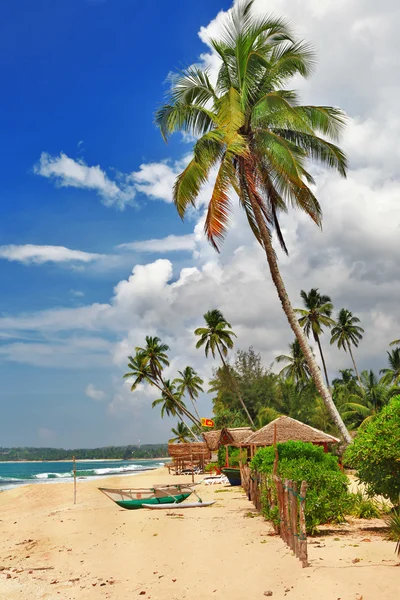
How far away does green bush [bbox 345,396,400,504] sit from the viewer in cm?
941

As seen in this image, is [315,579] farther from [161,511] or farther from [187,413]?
[187,413]

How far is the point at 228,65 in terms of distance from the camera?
711 inches

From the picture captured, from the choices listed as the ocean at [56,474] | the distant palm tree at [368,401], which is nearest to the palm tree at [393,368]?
the distant palm tree at [368,401]

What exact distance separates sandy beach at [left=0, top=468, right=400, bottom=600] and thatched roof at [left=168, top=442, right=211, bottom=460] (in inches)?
836

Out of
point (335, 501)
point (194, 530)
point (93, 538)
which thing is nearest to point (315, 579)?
point (335, 501)

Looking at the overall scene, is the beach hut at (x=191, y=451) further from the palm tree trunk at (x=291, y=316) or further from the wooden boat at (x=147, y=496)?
the palm tree trunk at (x=291, y=316)

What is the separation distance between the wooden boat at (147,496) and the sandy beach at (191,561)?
1.38 meters

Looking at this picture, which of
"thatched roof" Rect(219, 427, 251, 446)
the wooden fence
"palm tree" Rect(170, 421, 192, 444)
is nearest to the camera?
the wooden fence

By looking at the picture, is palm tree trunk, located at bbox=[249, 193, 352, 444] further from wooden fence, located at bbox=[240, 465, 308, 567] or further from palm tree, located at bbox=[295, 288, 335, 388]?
palm tree, located at bbox=[295, 288, 335, 388]

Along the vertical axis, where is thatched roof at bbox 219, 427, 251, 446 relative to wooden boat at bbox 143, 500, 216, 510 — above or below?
above

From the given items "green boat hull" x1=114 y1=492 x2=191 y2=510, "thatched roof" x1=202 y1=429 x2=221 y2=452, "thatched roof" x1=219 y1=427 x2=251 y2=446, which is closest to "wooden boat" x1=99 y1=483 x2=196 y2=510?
"green boat hull" x1=114 y1=492 x2=191 y2=510

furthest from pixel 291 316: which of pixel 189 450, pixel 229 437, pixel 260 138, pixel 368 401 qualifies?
pixel 368 401

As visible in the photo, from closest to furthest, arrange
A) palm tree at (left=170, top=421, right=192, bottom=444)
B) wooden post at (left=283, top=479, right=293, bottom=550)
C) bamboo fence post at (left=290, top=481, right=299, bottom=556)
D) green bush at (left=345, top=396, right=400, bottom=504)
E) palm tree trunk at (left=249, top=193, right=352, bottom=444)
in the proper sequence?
bamboo fence post at (left=290, top=481, right=299, bottom=556) → green bush at (left=345, top=396, right=400, bottom=504) → wooden post at (left=283, top=479, right=293, bottom=550) → palm tree trunk at (left=249, top=193, right=352, bottom=444) → palm tree at (left=170, top=421, right=192, bottom=444)

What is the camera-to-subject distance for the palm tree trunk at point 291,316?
55.0 feet
